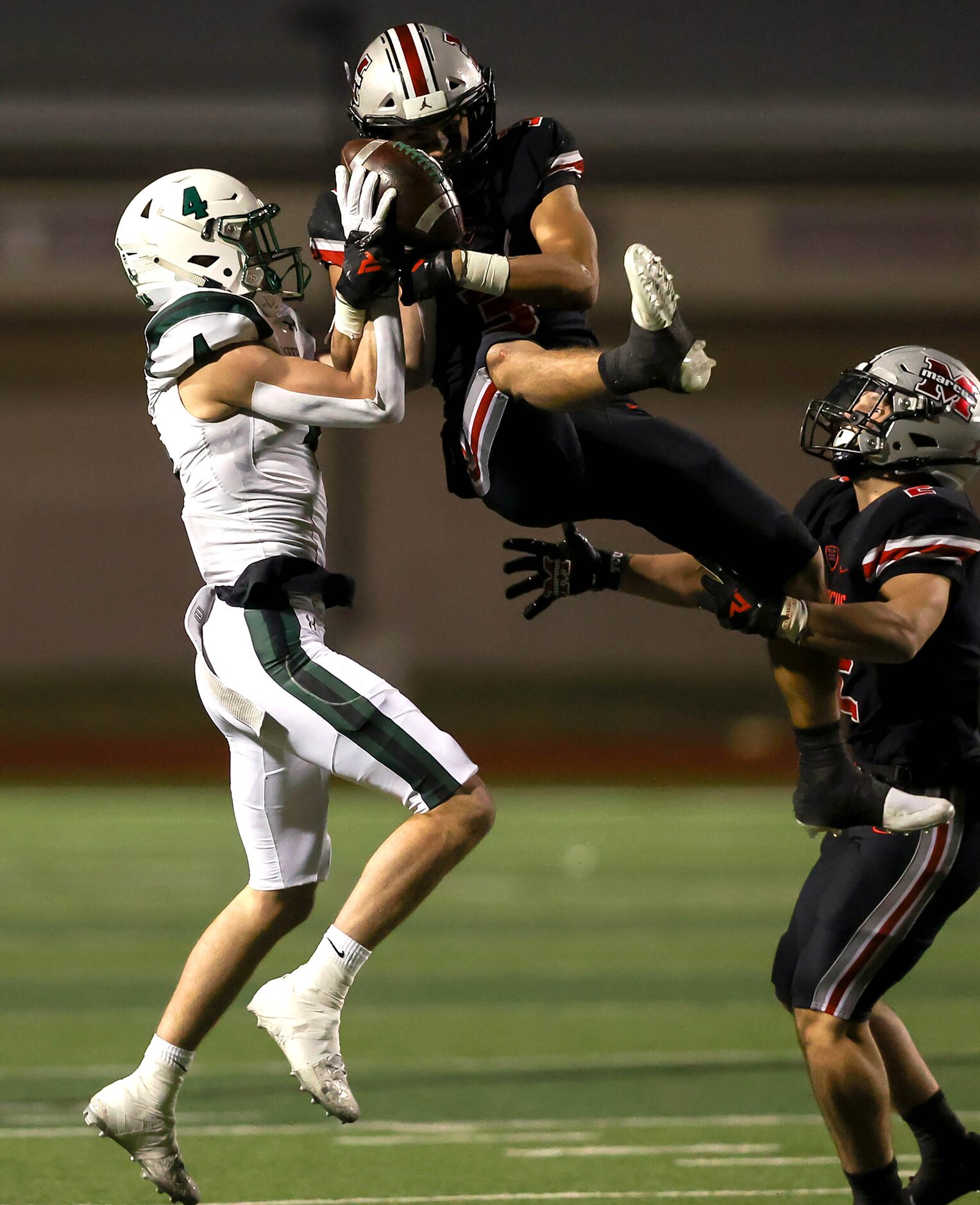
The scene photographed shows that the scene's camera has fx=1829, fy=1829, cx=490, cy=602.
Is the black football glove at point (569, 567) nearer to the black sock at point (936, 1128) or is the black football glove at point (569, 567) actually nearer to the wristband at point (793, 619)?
the wristband at point (793, 619)

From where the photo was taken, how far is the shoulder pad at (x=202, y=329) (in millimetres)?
3658

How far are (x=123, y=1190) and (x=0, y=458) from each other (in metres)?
15.1

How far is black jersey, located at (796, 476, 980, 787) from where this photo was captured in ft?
11.8

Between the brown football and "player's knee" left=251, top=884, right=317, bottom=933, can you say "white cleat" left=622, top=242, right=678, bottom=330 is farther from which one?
"player's knee" left=251, top=884, right=317, bottom=933

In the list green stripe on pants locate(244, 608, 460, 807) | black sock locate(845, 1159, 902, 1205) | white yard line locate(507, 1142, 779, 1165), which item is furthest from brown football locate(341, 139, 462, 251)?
white yard line locate(507, 1142, 779, 1165)

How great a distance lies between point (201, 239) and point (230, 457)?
1.49 feet

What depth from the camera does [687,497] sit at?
3559 mm

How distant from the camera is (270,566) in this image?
3689 mm

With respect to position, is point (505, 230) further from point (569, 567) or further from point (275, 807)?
point (275, 807)

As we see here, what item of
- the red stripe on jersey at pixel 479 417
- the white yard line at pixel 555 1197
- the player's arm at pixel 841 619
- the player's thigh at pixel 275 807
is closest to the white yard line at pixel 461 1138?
the white yard line at pixel 555 1197

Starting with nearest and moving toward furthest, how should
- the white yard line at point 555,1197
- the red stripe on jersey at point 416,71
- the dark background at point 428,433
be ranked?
the red stripe on jersey at point 416,71 → the white yard line at point 555,1197 → the dark background at point 428,433

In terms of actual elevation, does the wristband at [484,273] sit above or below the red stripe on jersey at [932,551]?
above

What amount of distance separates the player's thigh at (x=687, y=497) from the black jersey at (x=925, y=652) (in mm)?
188

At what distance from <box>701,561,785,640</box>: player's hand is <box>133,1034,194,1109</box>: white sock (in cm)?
141
